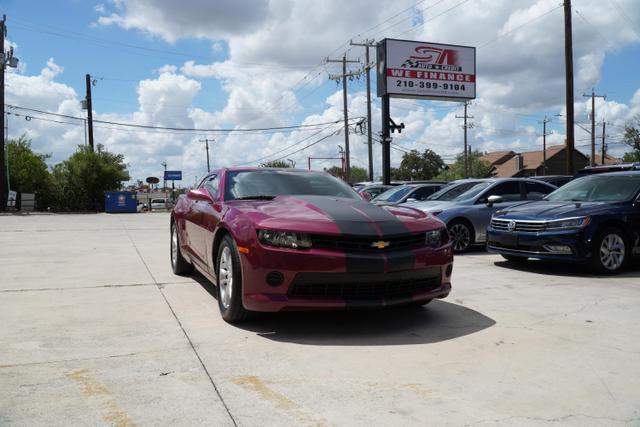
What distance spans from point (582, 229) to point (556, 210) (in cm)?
48

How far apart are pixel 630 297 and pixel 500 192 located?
4905mm

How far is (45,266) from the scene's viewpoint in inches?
308

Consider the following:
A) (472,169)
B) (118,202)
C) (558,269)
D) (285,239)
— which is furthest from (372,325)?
(472,169)

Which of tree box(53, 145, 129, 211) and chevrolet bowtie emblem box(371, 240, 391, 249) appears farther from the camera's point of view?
tree box(53, 145, 129, 211)

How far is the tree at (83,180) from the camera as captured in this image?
32.3m

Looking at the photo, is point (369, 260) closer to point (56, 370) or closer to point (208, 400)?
point (208, 400)

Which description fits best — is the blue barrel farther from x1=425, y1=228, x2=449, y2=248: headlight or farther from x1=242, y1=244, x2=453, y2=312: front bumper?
x1=425, y1=228, x2=449, y2=248: headlight

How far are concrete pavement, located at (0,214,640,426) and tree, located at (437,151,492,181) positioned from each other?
8515cm

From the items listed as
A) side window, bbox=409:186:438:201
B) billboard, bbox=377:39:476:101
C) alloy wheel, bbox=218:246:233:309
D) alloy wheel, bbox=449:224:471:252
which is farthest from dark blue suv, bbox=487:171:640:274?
billboard, bbox=377:39:476:101

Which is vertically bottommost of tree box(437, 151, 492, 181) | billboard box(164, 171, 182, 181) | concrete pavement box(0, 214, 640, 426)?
concrete pavement box(0, 214, 640, 426)

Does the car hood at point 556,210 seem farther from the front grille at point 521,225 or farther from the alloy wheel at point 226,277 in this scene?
the alloy wheel at point 226,277

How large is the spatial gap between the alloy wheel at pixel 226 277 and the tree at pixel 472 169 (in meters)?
85.9

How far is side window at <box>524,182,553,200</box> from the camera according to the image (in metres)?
10.6

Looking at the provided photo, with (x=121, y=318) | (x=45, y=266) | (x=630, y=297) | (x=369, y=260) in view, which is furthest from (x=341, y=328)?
(x=45, y=266)
